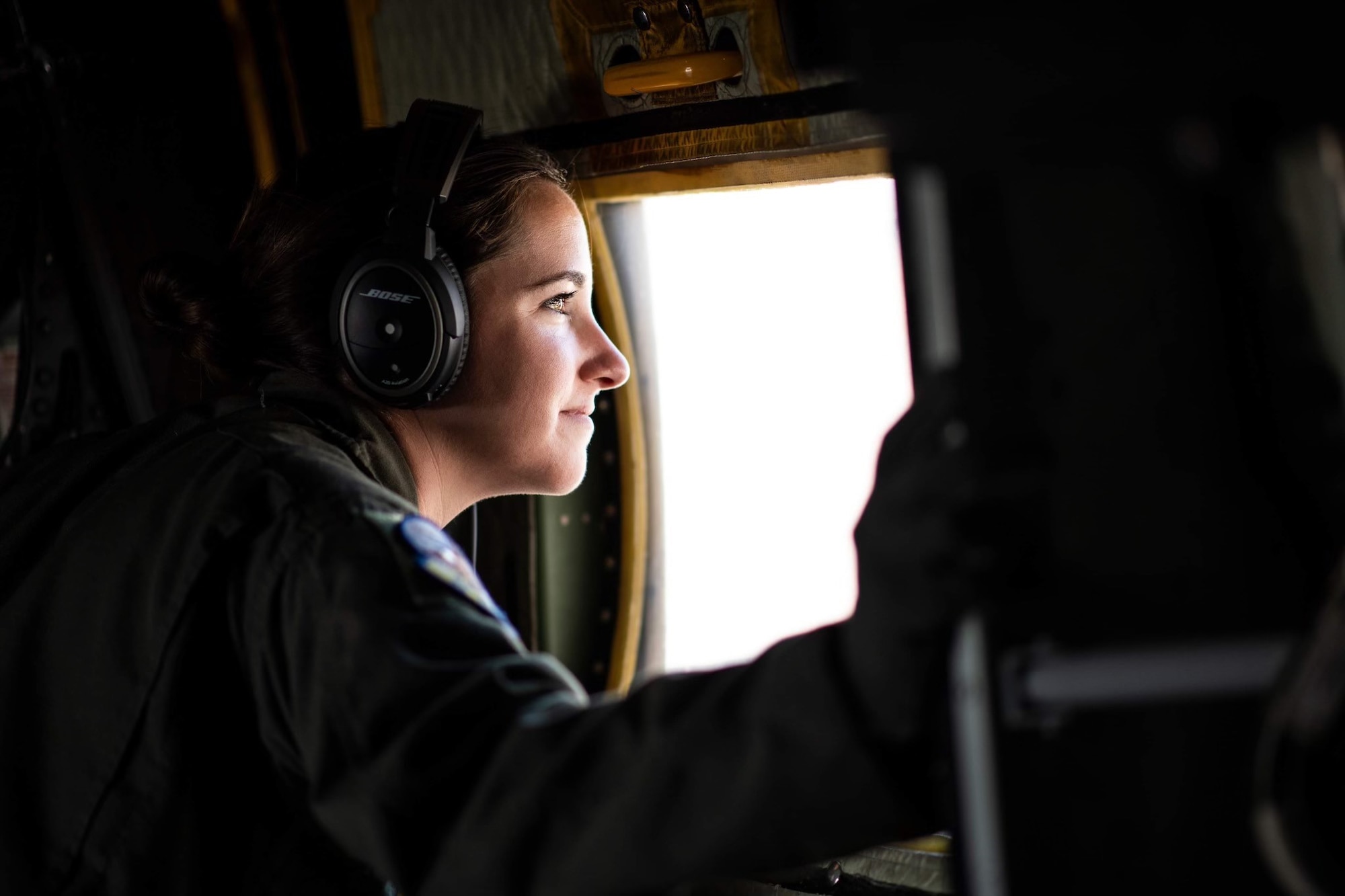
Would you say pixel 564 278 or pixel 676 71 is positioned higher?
pixel 676 71

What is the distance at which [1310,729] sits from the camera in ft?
1.71

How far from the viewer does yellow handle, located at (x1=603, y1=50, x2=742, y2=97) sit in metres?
1.49

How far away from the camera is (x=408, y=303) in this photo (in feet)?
3.88

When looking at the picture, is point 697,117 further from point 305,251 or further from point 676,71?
point 305,251

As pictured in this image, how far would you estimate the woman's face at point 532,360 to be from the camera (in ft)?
4.20

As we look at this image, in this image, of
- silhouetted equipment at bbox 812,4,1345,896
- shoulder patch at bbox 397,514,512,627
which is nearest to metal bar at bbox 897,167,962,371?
silhouetted equipment at bbox 812,4,1345,896

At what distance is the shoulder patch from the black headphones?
0.97 ft

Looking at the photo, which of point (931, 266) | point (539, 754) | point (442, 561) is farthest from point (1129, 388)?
point (442, 561)

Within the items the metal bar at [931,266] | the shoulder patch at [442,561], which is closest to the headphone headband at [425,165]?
the shoulder patch at [442,561]

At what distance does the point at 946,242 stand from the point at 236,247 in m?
1.00

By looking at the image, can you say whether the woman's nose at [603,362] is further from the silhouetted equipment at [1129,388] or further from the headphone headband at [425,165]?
the silhouetted equipment at [1129,388]

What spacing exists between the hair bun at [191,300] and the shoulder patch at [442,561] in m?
0.55

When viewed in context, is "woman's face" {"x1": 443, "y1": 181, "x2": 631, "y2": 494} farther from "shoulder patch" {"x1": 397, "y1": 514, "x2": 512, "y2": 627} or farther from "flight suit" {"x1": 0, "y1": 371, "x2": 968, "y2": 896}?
"shoulder patch" {"x1": 397, "y1": 514, "x2": 512, "y2": 627}

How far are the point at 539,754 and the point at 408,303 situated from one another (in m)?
0.60
